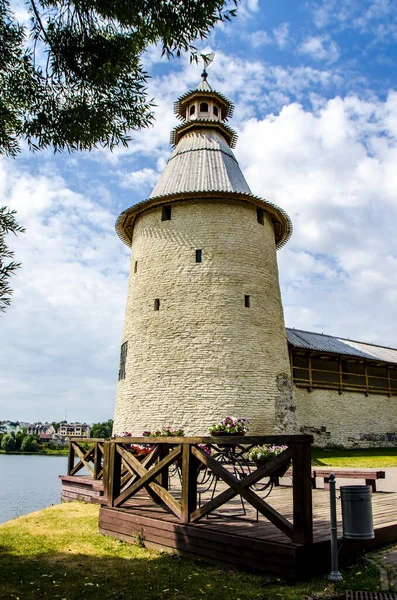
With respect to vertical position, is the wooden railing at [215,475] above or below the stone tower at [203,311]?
below

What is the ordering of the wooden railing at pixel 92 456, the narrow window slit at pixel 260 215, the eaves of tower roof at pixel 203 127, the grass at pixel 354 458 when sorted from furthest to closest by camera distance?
the eaves of tower roof at pixel 203 127, the narrow window slit at pixel 260 215, the grass at pixel 354 458, the wooden railing at pixel 92 456

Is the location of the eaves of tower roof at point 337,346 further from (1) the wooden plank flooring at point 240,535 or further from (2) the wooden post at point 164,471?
(1) the wooden plank flooring at point 240,535

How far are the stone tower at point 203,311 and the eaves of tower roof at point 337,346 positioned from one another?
379 centimetres

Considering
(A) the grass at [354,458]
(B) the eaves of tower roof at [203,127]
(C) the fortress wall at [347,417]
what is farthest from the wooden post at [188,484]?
(B) the eaves of tower roof at [203,127]

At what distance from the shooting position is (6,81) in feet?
20.5

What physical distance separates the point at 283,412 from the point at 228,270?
201 inches

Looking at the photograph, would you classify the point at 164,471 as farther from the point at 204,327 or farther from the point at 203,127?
the point at 203,127

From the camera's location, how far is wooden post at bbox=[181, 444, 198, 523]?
5102 millimetres

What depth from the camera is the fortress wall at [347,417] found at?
19.5 metres

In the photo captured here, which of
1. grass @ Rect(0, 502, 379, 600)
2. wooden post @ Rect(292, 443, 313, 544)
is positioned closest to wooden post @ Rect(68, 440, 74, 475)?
grass @ Rect(0, 502, 379, 600)

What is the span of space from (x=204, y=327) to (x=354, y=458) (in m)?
7.24

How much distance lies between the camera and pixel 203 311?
15898mm

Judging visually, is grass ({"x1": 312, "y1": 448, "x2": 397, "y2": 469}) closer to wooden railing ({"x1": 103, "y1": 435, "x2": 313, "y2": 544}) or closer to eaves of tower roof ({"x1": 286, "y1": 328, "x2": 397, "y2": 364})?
eaves of tower roof ({"x1": 286, "y1": 328, "x2": 397, "y2": 364})

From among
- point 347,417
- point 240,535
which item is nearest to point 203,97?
point 347,417
